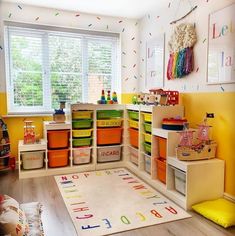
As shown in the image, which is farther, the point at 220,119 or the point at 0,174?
the point at 0,174

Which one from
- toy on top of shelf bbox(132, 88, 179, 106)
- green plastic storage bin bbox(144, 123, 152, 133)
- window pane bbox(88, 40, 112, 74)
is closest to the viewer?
toy on top of shelf bbox(132, 88, 179, 106)

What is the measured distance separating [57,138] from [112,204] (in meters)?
1.33

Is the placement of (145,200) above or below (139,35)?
below

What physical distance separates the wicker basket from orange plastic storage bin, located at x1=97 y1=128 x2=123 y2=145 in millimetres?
1334

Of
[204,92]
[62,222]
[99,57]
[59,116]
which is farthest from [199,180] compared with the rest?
[99,57]

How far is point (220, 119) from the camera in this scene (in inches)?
96.9

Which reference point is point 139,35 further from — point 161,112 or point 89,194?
point 89,194

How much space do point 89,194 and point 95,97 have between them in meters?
1.78

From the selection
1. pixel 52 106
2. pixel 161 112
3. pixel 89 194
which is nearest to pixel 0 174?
pixel 52 106

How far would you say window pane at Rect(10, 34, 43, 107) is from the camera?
3482 mm

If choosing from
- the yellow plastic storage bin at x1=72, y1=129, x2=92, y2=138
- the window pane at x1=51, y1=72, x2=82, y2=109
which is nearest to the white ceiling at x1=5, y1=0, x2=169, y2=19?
the window pane at x1=51, y1=72, x2=82, y2=109

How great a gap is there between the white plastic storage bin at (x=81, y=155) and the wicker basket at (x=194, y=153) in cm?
149

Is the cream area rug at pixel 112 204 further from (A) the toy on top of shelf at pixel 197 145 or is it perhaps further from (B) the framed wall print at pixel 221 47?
(B) the framed wall print at pixel 221 47

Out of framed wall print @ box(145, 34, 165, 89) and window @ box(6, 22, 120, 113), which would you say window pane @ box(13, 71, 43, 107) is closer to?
window @ box(6, 22, 120, 113)
